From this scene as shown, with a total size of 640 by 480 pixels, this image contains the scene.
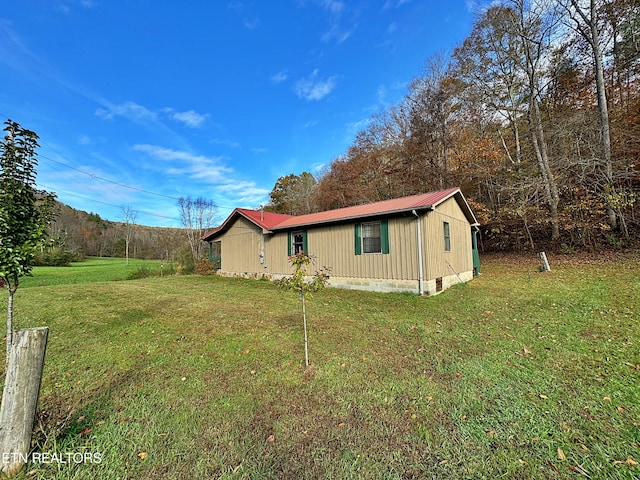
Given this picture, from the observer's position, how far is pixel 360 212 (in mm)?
9695

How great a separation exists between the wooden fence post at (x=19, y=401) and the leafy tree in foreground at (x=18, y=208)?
108 centimetres

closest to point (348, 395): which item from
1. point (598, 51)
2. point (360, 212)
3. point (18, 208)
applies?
point (18, 208)

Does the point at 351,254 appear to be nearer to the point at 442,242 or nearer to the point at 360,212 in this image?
the point at 360,212

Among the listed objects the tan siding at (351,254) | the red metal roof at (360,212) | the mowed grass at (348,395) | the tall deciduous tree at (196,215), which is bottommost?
the mowed grass at (348,395)

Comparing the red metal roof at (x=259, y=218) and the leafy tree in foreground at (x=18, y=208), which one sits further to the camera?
the red metal roof at (x=259, y=218)

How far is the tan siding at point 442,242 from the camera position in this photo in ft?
27.4

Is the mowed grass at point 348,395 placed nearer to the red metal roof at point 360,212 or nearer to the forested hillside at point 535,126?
the red metal roof at point 360,212

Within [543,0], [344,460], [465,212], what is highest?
[543,0]

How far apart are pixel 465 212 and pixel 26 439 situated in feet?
43.1

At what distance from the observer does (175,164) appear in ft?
69.2

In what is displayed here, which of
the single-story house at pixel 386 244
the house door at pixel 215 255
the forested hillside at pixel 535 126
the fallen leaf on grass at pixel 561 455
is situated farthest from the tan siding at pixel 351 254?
the forested hillside at pixel 535 126

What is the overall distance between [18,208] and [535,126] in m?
19.2

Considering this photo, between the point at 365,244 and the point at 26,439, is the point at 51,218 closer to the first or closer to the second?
the point at 26,439

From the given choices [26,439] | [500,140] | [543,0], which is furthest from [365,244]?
[543,0]
